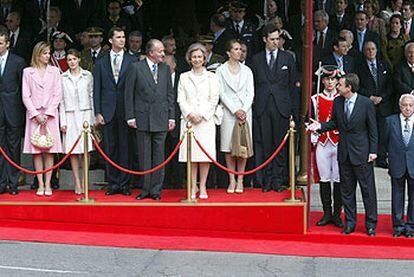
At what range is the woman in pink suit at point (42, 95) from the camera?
14.5m

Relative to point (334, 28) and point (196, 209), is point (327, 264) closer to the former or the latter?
point (196, 209)

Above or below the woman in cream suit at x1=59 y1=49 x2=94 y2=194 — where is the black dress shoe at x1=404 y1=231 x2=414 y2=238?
below

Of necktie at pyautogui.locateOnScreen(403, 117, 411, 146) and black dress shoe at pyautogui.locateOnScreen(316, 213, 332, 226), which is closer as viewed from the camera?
necktie at pyautogui.locateOnScreen(403, 117, 411, 146)

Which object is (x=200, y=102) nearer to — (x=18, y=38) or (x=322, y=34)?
(x=322, y=34)

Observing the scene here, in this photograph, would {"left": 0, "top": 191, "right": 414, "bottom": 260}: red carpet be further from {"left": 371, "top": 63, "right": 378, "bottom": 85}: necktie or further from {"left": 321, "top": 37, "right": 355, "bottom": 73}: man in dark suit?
{"left": 371, "top": 63, "right": 378, "bottom": 85}: necktie

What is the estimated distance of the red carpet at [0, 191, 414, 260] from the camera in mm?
13070

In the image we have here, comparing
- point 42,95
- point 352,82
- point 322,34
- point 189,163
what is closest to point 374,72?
point 322,34

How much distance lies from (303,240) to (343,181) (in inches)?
34.3

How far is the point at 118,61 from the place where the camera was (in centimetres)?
1462

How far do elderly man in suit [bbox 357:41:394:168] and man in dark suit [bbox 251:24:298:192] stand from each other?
78.5 inches

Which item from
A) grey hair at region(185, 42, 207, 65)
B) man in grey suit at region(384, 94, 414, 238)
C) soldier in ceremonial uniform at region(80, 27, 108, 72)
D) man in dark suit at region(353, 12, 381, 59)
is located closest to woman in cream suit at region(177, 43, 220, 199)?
grey hair at region(185, 42, 207, 65)

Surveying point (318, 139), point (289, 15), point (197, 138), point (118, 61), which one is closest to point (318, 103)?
point (318, 139)

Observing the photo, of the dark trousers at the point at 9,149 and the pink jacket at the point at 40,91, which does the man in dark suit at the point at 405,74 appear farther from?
the dark trousers at the point at 9,149

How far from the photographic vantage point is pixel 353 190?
13.3m
